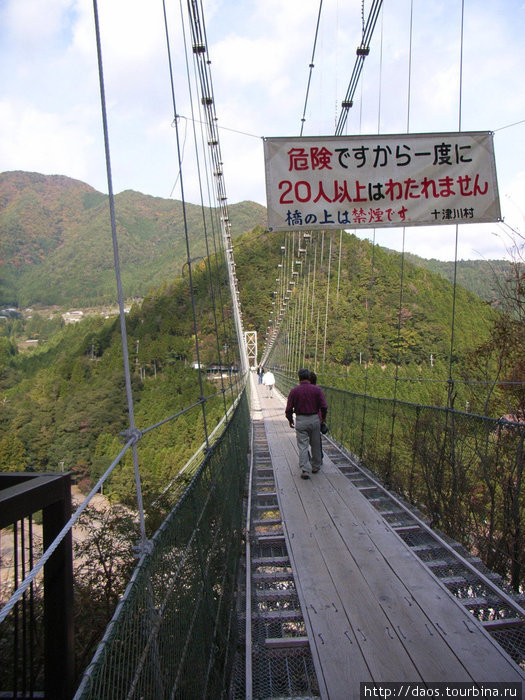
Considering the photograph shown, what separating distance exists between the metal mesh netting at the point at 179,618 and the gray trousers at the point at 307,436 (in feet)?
6.43

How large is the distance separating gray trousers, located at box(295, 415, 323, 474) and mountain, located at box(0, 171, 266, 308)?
153 centimetres

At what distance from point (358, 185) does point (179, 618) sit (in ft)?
8.94

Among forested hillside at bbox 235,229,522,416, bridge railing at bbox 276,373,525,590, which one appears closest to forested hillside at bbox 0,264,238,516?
forested hillside at bbox 235,229,522,416

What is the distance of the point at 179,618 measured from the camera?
1335 millimetres

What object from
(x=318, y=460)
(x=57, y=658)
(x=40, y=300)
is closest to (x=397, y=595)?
(x=57, y=658)

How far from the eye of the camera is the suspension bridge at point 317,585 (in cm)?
124

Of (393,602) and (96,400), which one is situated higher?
Answer: (393,602)

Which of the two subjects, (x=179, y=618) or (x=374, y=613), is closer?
(x=179, y=618)

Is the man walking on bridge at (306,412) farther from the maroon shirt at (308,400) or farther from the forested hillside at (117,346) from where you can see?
the forested hillside at (117,346)

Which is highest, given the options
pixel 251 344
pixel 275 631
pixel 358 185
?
pixel 358 185

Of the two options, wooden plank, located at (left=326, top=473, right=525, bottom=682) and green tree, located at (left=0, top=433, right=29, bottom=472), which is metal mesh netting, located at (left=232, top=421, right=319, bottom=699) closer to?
wooden plank, located at (left=326, top=473, right=525, bottom=682)

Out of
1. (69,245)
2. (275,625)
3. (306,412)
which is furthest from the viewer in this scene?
(69,245)

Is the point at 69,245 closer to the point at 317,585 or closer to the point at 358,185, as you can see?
the point at 358,185

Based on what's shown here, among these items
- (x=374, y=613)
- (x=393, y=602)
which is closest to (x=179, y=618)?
(x=374, y=613)
